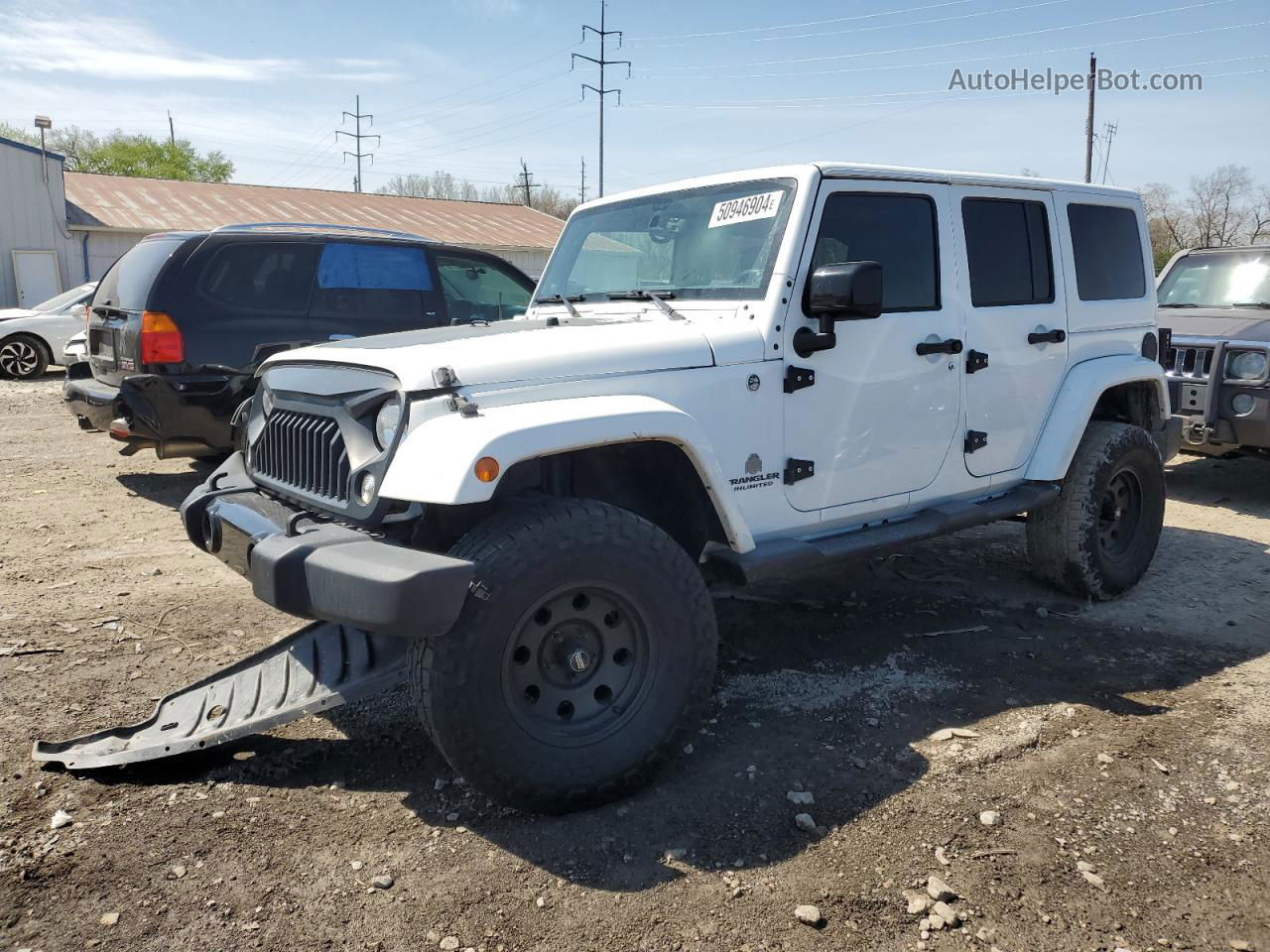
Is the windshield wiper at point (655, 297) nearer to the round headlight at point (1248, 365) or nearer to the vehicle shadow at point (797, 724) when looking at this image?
the vehicle shadow at point (797, 724)

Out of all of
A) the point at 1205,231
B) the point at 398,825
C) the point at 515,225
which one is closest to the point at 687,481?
the point at 398,825

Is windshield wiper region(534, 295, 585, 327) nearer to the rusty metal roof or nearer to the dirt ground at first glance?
the dirt ground

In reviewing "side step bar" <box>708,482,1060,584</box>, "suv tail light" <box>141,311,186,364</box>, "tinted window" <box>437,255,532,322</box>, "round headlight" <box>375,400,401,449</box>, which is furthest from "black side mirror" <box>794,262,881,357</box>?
"suv tail light" <box>141,311,186,364</box>

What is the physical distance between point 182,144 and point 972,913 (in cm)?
6174

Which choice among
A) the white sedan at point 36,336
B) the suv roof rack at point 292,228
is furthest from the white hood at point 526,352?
the white sedan at point 36,336

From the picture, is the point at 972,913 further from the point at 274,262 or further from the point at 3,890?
the point at 274,262

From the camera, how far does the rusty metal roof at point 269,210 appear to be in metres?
24.6

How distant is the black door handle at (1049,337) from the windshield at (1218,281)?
4.75 meters

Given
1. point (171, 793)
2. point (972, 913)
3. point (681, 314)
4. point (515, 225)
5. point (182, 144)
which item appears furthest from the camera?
→ point (182, 144)

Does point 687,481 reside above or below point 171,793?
above

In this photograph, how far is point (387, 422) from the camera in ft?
9.45

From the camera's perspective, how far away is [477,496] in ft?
8.42

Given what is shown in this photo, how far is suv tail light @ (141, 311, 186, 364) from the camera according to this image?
627 centimetres

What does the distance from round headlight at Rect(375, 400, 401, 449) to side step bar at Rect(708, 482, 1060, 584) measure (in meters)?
1.23
